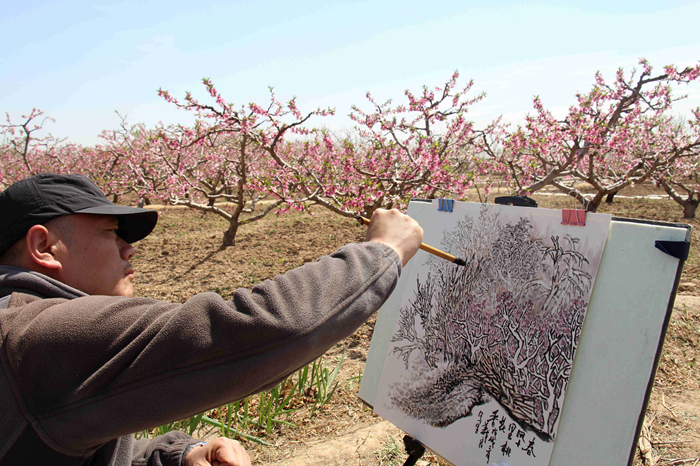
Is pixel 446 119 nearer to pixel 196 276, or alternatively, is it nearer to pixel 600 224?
pixel 196 276

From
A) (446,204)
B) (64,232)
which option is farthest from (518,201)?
(64,232)

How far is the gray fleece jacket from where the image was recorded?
2.58ft

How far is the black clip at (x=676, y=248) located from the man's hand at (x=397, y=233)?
0.81 metres

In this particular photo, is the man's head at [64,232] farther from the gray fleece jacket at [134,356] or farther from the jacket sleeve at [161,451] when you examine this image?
the jacket sleeve at [161,451]

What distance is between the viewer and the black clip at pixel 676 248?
1.25 m

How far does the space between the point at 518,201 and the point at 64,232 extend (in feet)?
5.58

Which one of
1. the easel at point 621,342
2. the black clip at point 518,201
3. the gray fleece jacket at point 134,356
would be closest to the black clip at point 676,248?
the easel at point 621,342

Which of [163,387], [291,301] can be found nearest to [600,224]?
[291,301]

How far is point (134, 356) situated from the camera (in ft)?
→ 2.61

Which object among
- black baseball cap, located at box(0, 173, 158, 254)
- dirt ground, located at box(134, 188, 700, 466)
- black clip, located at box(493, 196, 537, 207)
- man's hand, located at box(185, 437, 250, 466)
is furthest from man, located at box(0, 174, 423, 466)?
dirt ground, located at box(134, 188, 700, 466)

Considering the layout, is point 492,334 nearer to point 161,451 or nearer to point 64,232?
point 161,451

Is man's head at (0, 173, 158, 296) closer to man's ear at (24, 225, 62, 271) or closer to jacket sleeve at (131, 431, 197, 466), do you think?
man's ear at (24, 225, 62, 271)

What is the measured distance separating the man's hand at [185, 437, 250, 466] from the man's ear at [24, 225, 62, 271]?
750 mm

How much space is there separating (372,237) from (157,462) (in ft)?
3.49
